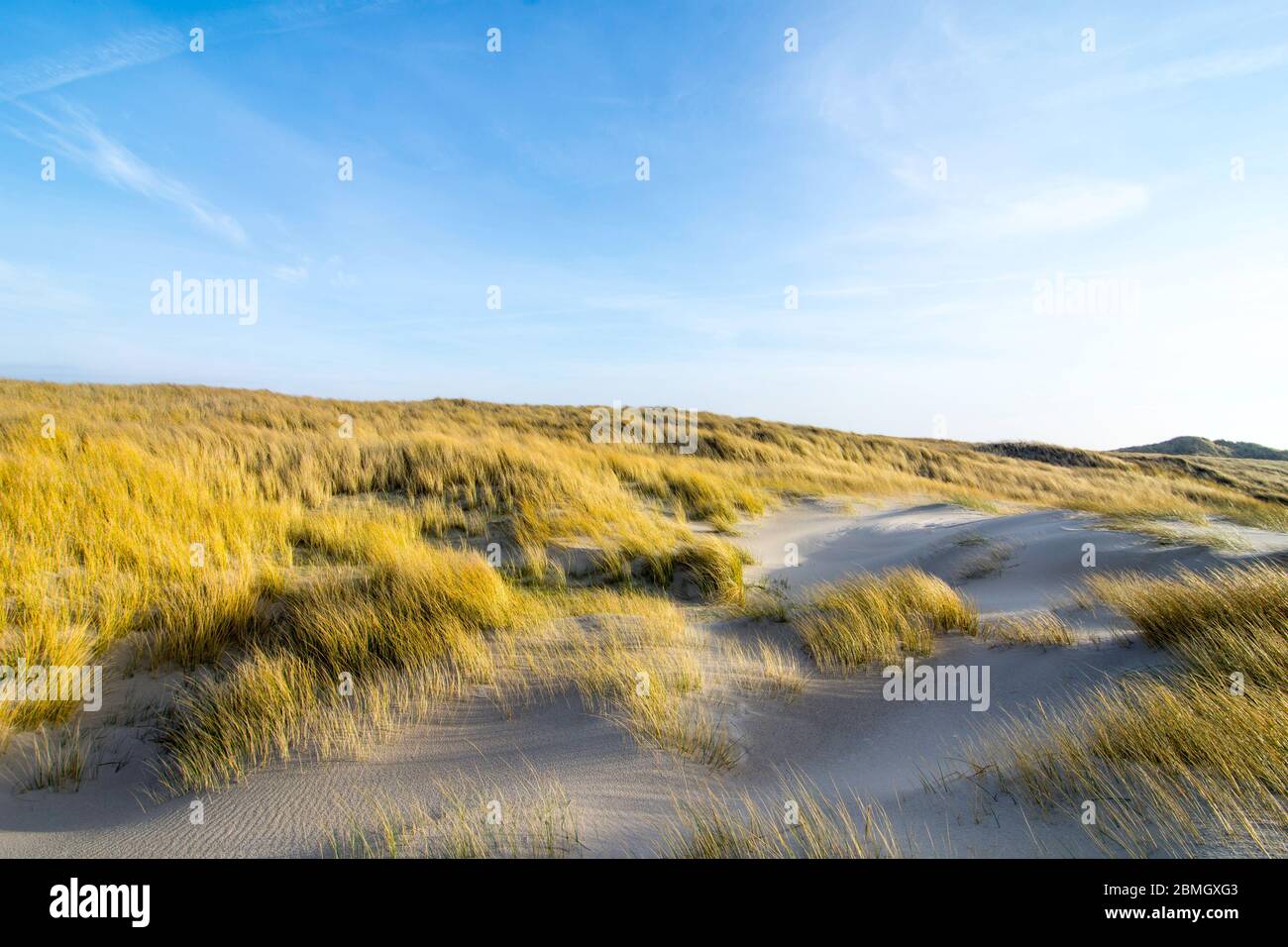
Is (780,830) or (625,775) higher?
(780,830)

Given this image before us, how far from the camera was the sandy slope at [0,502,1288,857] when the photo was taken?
239cm

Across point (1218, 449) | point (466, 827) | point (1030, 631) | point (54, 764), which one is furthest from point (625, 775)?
point (1218, 449)

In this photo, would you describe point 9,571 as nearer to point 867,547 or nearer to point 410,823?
point 410,823

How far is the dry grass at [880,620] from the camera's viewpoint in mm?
4340

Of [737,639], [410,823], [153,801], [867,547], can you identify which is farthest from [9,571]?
[867,547]

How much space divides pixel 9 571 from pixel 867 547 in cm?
957

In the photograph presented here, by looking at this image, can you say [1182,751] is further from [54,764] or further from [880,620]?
[54,764]

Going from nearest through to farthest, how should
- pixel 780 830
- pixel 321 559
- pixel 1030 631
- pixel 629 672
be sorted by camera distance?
pixel 780 830 → pixel 629 672 → pixel 1030 631 → pixel 321 559

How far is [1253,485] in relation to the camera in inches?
1052

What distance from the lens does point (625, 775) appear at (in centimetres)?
292

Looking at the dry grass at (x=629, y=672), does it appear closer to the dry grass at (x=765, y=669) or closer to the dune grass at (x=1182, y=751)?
the dry grass at (x=765, y=669)

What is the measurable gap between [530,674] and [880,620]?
2.81 metres

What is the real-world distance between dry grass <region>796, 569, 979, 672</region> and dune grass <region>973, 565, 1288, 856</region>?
1.15 meters
